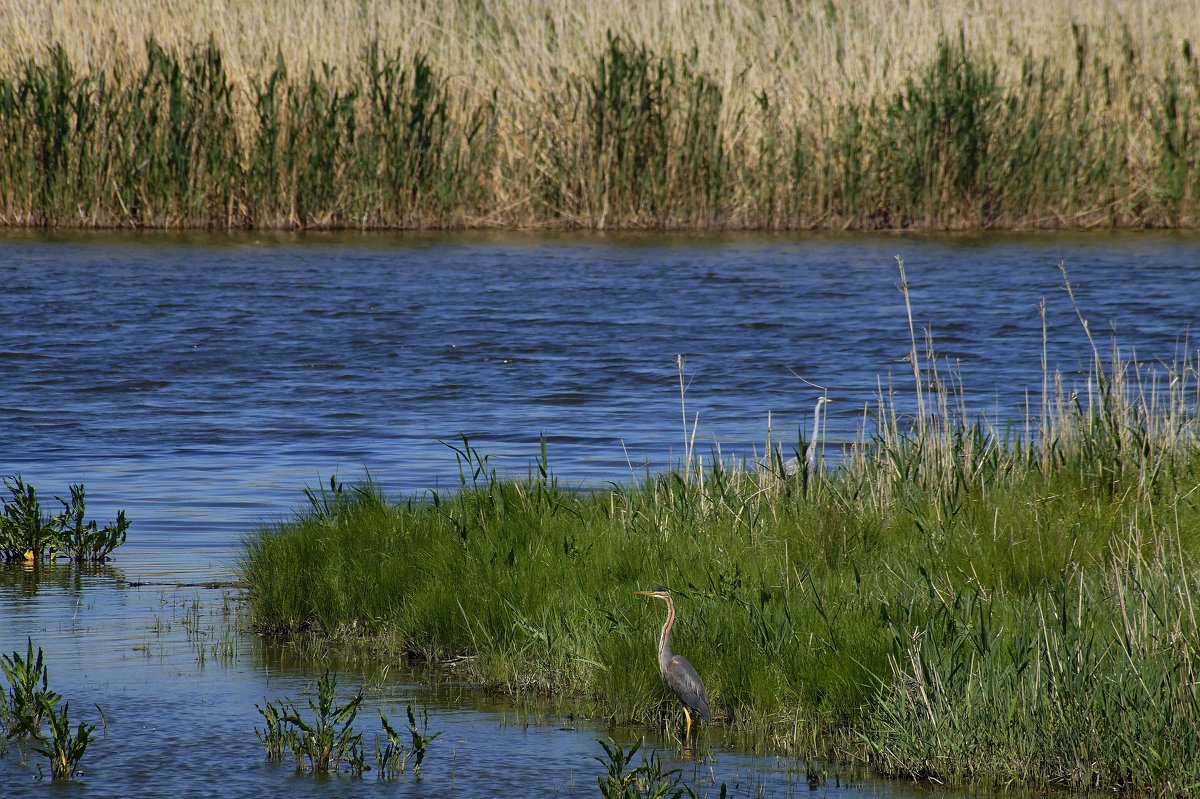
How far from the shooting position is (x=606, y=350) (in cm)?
1411

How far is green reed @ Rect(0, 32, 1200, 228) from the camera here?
19.7 metres

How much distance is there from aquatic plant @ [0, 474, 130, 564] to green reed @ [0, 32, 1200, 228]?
12395mm

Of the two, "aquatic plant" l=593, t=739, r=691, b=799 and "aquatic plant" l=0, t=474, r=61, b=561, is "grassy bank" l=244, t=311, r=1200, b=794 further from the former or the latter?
"aquatic plant" l=0, t=474, r=61, b=561

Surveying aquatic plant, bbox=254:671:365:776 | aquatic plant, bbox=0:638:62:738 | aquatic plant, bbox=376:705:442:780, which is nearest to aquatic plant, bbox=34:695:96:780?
aquatic plant, bbox=0:638:62:738

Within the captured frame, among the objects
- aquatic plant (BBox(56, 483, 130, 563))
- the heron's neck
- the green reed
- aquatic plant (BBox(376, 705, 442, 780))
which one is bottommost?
aquatic plant (BBox(376, 705, 442, 780))

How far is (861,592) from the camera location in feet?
19.0

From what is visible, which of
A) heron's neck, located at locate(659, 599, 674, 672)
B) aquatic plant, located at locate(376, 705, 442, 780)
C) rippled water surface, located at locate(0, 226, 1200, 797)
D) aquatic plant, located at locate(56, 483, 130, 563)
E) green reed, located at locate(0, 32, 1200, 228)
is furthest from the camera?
green reed, located at locate(0, 32, 1200, 228)

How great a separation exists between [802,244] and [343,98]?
552 cm

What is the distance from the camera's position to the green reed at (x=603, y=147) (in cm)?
1969

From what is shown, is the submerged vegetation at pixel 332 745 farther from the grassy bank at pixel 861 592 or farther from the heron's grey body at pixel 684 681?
the grassy bank at pixel 861 592

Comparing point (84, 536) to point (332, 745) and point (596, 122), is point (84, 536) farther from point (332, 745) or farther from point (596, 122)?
point (596, 122)

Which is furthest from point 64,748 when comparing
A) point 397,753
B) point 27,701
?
point 397,753

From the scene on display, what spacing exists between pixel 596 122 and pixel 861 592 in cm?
1509

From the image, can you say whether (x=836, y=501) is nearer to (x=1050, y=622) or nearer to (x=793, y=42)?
(x=1050, y=622)
